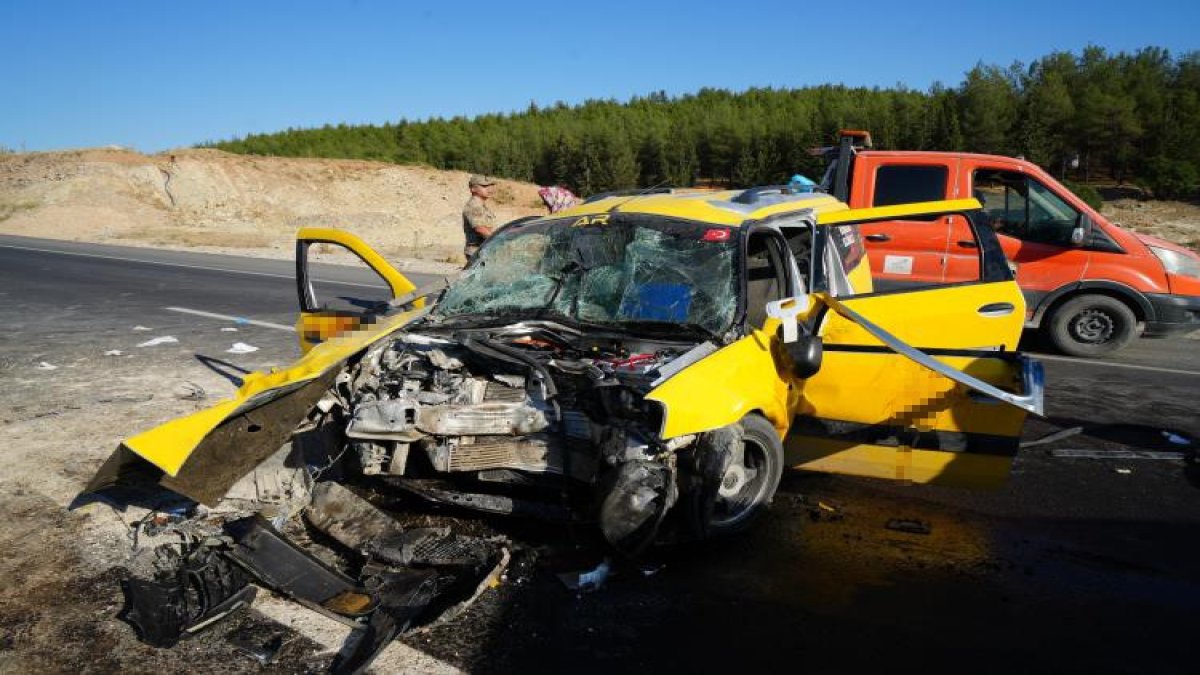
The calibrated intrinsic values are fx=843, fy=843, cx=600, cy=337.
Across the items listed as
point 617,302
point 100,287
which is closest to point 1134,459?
point 617,302

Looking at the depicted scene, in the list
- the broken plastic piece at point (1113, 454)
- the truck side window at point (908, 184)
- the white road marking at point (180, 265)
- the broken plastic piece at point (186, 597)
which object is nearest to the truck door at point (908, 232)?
the truck side window at point (908, 184)

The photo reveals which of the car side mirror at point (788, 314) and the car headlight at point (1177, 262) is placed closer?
the car side mirror at point (788, 314)

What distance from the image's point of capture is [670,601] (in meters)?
3.61

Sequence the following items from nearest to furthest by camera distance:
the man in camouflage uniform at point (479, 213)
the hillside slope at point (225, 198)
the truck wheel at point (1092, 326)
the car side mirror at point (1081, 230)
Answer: the car side mirror at point (1081, 230), the truck wheel at point (1092, 326), the man in camouflage uniform at point (479, 213), the hillside slope at point (225, 198)

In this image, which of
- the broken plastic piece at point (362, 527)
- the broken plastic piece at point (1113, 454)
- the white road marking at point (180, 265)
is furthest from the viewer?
the white road marking at point (180, 265)

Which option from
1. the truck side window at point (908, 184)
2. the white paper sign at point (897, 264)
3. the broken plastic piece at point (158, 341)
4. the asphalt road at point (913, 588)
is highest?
the truck side window at point (908, 184)

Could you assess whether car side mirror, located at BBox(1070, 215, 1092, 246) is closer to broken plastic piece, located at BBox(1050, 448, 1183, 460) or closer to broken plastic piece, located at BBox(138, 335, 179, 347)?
broken plastic piece, located at BBox(1050, 448, 1183, 460)

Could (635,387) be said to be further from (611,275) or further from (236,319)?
(236,319)

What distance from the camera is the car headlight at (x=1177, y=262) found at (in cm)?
865

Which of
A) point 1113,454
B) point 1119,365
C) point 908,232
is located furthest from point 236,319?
point 1119,365

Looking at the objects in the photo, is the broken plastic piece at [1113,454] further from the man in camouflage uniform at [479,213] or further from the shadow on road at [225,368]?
the shadow on road at [225,368]

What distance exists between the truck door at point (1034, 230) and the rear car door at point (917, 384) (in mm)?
4280

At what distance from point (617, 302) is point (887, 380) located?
154cm

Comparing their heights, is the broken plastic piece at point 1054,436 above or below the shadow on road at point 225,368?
below
